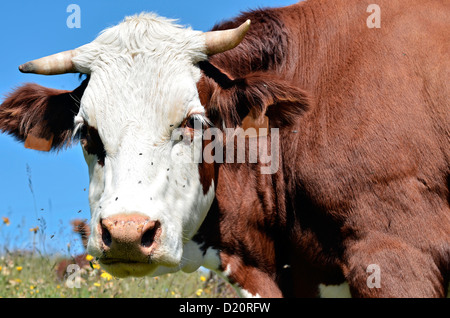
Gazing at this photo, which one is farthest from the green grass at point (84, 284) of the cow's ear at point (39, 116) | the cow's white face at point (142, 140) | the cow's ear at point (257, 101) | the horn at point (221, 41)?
the horn at point (221, 41)

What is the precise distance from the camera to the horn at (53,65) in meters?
4.60

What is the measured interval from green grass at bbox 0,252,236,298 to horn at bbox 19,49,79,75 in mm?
2254

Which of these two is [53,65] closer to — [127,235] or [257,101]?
[257,101]

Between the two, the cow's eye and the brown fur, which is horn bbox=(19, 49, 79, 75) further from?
the brown fur

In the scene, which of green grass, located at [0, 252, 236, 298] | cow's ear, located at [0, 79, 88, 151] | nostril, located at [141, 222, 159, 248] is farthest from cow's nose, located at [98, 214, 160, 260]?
green grass, located at [0, 252, 236, 298]

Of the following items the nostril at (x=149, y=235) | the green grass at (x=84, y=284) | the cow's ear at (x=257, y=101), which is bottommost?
the green grass at (x=84, y=284)

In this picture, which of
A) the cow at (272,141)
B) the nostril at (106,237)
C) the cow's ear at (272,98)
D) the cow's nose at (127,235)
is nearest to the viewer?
the cow's nose at (127,235)

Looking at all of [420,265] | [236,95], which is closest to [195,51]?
[236,95]

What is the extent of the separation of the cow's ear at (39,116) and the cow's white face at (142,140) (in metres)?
0.61

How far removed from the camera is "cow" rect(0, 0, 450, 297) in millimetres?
4039

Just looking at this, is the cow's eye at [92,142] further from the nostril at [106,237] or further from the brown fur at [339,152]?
the brown fur at [339,152]
